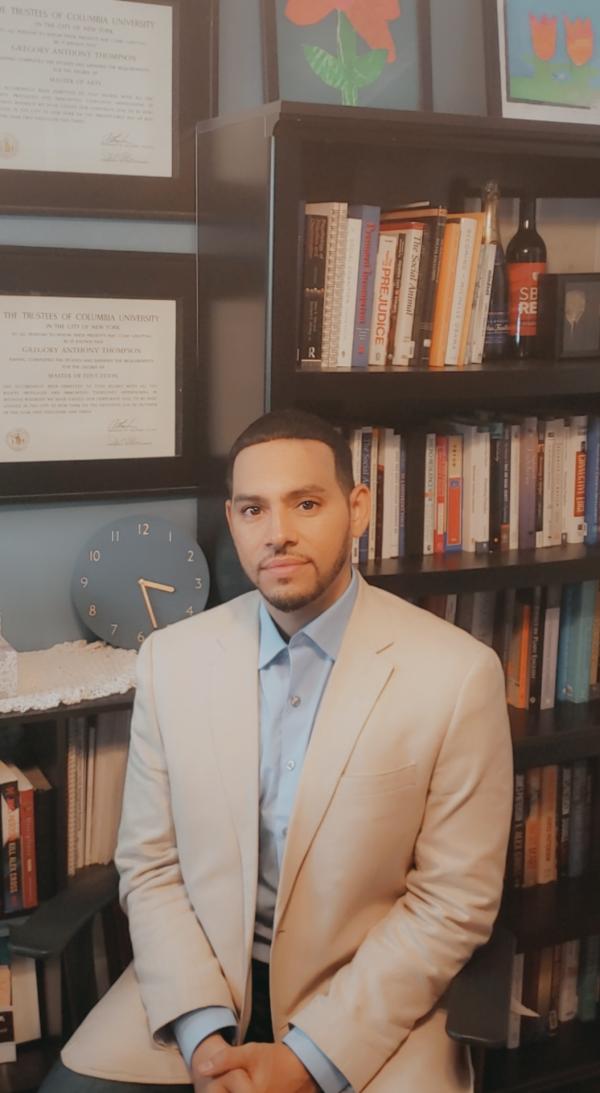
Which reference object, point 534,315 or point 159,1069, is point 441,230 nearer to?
point 534,315

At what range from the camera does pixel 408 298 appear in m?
1.96

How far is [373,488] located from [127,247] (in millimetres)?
617

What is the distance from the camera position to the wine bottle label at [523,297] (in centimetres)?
213

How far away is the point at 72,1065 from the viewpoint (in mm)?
1657

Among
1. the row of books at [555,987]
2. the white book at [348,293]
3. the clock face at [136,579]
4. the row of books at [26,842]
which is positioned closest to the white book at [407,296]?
the white book at [348,293]

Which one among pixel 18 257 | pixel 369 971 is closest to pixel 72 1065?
pixel 369 971

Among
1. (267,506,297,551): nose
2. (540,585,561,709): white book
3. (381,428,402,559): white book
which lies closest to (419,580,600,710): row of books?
(540,585,561,709): white book

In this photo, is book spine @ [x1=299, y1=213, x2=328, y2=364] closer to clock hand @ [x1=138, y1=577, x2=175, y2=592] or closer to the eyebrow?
the eyebrow

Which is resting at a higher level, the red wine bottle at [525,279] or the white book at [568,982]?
the red wine bottle at [525,279]

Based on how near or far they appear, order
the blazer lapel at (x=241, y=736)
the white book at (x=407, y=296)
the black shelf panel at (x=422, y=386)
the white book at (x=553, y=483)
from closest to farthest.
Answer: the blazer lapel at (x=241, y=736), the black shelf panel at (x=422, y=386), the white book at (x=407, y=296), the white book at (x=553, y=483)

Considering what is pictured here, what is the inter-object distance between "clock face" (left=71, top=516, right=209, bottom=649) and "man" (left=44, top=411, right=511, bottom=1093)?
33 centimetres

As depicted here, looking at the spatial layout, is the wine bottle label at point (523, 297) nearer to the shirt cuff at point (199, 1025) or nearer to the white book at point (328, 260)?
the white book at point (328, 260)

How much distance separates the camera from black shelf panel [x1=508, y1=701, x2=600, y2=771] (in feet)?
6.96

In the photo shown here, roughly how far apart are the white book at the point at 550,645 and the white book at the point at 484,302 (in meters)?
0.48
